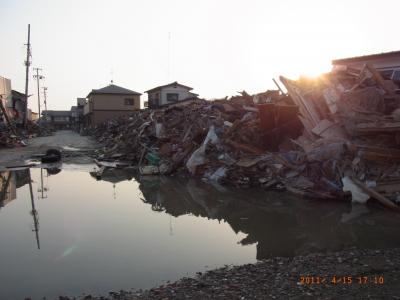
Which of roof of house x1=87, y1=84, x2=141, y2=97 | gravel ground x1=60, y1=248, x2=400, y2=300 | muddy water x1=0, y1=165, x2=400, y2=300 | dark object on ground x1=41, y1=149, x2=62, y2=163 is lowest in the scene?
muddy water x1=0, y1=165, x2=400, y2=300

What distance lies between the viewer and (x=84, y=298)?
452cm

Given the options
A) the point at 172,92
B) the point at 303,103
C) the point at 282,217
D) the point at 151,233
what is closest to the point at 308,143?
the point at 303,103

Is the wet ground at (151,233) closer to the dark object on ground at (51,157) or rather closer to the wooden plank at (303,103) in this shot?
the wooden plank at (303,103)

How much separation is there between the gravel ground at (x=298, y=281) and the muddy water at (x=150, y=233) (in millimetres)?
606

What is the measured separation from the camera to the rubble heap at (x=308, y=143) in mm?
9828

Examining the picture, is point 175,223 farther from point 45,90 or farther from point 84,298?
point 45,90

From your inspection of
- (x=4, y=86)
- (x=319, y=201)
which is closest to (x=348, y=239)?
(x=319, y=201)

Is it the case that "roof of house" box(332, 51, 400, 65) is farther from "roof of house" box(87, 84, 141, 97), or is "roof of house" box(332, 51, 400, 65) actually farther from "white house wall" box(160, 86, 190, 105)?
"roof of house" box(87, 84, 141, 97)

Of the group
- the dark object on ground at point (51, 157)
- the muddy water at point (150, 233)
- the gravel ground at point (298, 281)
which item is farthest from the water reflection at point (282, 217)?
the dark object on ground at point (51, 157)

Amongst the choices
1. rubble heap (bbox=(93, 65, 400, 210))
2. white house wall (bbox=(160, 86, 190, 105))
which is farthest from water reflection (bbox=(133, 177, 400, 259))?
white house wall (bbox=(160, 86, 190, 105))

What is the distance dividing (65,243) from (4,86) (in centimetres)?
3814

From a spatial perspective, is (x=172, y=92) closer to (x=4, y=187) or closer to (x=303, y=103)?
(x=303, y=103)
